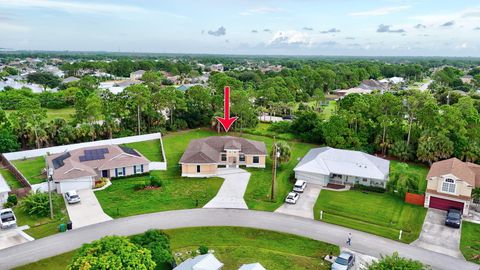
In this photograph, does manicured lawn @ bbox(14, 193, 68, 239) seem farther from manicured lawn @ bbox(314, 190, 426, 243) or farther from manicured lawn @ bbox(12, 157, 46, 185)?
manicured lawn @ bbox(314, 190, 426, 243)

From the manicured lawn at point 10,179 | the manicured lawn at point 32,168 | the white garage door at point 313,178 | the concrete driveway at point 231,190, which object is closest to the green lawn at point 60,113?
the manicured lawn at point 32,168

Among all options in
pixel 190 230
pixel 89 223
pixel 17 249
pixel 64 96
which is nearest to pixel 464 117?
pixel 190 230

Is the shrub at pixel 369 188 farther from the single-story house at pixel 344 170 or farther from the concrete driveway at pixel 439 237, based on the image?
the concrete driveway at pixel 439 237

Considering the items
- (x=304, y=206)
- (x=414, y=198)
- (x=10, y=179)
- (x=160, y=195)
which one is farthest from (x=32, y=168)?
(x=414, y=198)

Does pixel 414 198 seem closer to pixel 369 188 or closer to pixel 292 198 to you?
pixel 369 188

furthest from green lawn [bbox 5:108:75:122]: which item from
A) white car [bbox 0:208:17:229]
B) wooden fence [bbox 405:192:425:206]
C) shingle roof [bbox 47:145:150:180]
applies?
wooden fence [bbox 405:192:425:206]
